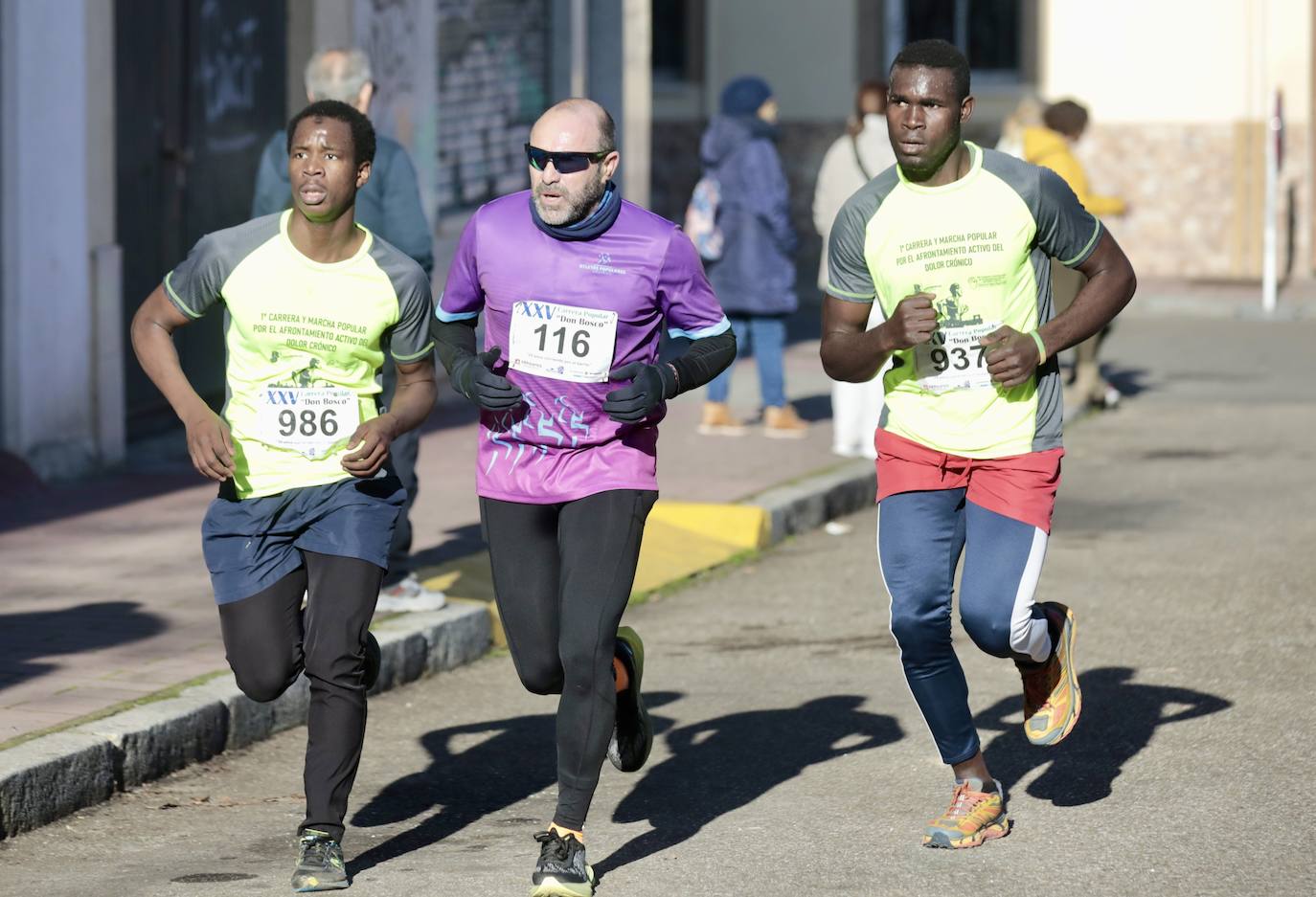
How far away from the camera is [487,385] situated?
17.4ft

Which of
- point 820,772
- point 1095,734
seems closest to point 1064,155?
point 1095,734

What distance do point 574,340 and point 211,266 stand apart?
898 mm

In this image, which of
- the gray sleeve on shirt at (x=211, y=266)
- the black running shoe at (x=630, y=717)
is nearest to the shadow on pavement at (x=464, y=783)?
the black running shoe at (x=630, y=717)

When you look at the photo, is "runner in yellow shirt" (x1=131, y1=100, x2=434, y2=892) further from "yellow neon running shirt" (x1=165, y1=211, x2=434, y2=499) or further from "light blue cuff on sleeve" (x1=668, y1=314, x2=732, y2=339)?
"light blue cuff on sleeve" (x1=668, y1=314, x2=732, y2=339)

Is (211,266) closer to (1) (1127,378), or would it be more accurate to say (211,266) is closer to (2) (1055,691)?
(2) (1055,691)

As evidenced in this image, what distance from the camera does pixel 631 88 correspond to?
17891mm

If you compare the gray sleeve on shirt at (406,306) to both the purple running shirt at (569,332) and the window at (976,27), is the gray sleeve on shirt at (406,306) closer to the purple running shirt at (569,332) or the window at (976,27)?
the purple running shirt at (569,332)

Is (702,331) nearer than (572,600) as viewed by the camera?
No

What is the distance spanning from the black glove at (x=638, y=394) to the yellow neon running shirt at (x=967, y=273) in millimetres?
591

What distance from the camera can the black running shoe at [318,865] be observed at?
5.19m

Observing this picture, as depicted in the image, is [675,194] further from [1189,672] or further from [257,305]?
[257,305]

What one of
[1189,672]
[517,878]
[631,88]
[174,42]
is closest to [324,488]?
[517,878]

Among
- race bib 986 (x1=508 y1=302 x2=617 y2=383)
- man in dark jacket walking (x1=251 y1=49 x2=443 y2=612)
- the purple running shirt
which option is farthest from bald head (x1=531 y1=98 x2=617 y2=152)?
man in dark jacket walking (x1=251 y1=49 x2=443 y2=612)

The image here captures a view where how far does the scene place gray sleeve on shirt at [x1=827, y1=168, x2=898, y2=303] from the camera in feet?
18.4
